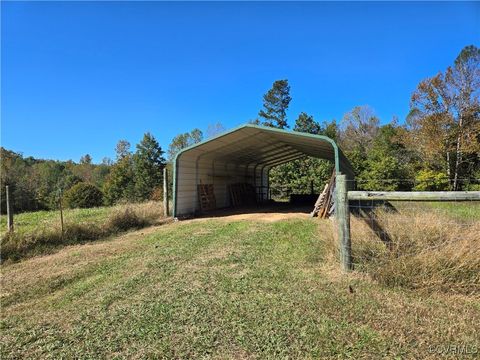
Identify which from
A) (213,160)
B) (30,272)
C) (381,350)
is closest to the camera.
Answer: (381,350)

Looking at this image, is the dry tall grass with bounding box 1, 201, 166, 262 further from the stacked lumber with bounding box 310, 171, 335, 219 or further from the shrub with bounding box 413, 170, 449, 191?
the shrub with bounding box 413, 170, 449, 191

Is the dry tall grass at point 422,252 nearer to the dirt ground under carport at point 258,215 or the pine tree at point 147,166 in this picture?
the dirt ground under carport at point 258,215

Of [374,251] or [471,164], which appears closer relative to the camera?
[374,251]

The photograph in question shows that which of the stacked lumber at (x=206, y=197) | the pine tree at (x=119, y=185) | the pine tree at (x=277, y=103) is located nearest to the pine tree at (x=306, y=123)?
the pine tree at (x=277, y=103)

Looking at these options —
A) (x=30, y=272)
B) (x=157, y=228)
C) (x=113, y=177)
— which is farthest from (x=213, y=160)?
(x=113, y=177)

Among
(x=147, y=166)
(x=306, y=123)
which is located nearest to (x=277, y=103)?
(x=306, y=123)

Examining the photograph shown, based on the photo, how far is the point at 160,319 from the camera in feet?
11.2

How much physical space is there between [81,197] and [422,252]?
2846 cm

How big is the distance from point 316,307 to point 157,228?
7.03 metres

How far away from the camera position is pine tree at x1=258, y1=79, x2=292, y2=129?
4300 cm

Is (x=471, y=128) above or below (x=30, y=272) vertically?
above

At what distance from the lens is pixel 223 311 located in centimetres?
355

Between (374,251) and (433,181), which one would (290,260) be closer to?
(374,251)

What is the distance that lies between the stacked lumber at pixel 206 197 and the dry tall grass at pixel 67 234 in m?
2.79
